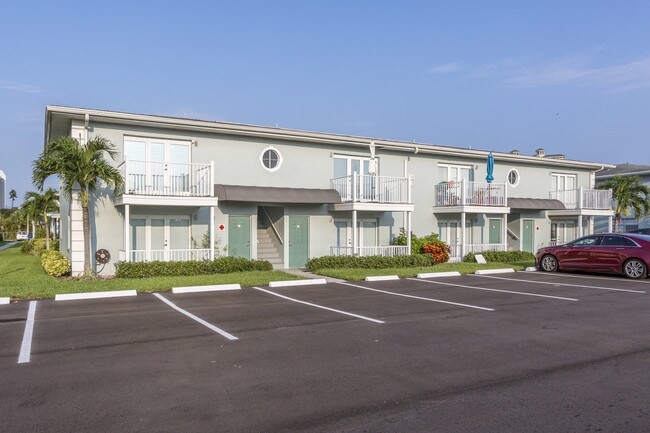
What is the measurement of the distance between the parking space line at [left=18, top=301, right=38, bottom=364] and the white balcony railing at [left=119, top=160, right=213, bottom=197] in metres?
6.13

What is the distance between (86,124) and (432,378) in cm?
1379

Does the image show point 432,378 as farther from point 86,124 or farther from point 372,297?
point 86,124

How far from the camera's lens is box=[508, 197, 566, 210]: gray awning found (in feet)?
77.2

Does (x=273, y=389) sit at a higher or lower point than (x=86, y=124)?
lower

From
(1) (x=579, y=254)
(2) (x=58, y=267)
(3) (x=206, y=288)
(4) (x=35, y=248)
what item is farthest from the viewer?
(4) (x=35, y=248)

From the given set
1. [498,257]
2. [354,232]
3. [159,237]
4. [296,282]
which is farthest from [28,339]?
[498,257]

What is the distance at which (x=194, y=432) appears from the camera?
4.06 metres

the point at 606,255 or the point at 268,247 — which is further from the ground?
the point at 268,247

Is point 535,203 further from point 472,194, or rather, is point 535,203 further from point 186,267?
point 186,267

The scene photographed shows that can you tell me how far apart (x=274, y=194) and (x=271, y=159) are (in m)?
1.66

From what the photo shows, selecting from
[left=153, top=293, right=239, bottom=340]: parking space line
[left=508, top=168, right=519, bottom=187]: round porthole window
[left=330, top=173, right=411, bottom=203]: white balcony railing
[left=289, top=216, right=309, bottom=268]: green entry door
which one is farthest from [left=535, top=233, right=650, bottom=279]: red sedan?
[left=153, top=293, right=239, bottom=340]: parking space line

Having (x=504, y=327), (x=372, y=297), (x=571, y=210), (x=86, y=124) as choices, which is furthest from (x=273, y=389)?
(x=571, y=210)

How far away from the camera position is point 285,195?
17.8 meters

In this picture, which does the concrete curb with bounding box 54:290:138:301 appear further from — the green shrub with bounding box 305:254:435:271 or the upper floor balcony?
the green shrub with bounding box 305:254:435:271
